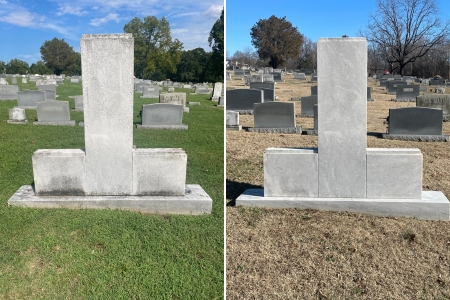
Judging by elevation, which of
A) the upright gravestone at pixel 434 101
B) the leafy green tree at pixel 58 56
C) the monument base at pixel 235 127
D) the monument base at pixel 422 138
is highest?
the leafy green tree at pixel 58 56

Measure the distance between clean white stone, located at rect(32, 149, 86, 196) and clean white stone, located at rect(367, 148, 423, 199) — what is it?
3.44 m

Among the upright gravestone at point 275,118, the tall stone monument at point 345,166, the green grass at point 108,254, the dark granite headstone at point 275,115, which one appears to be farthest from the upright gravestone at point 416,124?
the green grass at point 108,254

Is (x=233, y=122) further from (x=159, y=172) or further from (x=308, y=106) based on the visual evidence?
(x=159, y=172)

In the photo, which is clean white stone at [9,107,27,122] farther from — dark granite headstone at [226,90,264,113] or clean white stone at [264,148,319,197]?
clean white stone at [264,148,319,197]

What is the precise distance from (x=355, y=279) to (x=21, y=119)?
13.1 meters

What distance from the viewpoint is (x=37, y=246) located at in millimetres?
4438

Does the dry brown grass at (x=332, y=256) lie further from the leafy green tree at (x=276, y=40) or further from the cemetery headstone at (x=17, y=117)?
the leafy green tree at (x=276, y=40)

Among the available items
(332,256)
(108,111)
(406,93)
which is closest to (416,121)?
(332,256)

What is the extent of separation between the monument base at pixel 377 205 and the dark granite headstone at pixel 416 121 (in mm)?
6123

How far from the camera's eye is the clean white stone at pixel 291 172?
5801mm

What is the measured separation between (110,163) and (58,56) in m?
76.5

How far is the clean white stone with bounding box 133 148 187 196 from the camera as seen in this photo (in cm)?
577

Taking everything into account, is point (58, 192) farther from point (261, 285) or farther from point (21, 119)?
point (21, 119)

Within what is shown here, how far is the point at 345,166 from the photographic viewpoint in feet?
18.8
